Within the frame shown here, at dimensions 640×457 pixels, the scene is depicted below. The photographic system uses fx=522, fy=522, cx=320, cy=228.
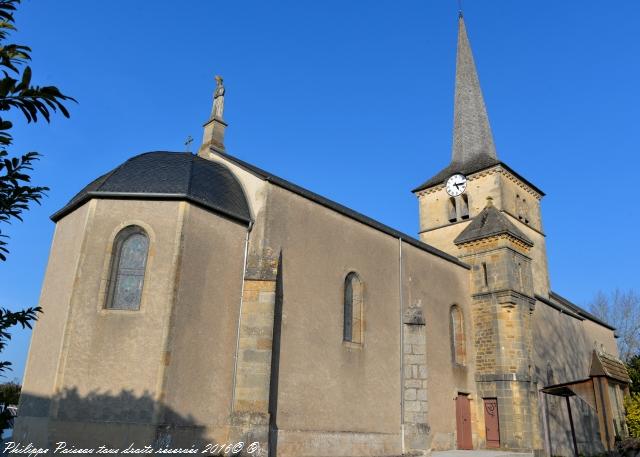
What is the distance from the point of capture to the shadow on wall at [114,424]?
10.4m

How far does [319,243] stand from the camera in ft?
48.1

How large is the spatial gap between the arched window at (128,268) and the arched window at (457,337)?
37.8ft

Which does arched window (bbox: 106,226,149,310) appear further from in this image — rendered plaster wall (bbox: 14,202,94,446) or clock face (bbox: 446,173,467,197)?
clock face (bbox: 446,173,467,197)

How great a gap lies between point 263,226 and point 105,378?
196 inches

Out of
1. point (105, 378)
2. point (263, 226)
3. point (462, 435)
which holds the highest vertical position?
point (263, 226)

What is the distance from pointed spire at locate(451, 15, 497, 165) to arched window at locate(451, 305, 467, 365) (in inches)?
442

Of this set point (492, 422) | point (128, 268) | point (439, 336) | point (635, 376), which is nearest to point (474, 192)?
point (439, 336)

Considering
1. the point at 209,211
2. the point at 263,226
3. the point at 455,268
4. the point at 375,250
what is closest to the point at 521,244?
the point at 455,268

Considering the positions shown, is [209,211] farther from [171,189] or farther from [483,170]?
[483,170]

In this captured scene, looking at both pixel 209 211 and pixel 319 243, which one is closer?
pixel 209 211

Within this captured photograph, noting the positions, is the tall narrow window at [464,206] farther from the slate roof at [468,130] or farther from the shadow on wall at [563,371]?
the shadow on wall at [563,371]

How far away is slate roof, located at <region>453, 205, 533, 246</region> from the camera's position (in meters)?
20.5

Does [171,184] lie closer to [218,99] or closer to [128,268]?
[128,268]

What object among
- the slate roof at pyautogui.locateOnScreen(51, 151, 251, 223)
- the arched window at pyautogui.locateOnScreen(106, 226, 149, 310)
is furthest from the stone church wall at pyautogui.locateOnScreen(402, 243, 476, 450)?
the arched window at pyautogui.locateOnScreen(106, 226, 149, 310)
